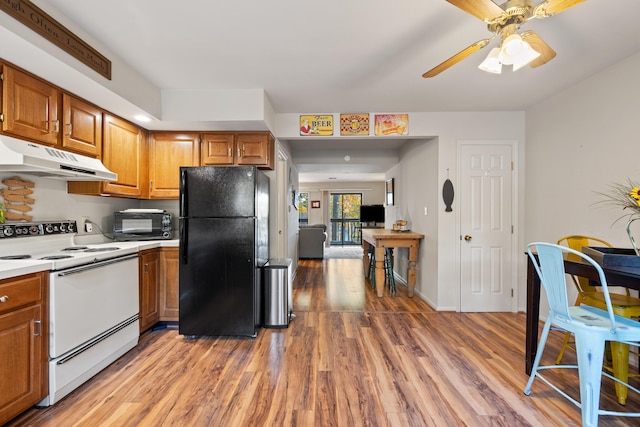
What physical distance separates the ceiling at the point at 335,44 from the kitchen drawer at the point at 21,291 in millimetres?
1590

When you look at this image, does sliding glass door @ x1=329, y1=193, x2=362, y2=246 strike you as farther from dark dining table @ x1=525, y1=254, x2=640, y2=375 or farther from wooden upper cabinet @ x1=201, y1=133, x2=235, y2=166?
dark dining table @ x1=525, y1=254, x2=640, y2=375

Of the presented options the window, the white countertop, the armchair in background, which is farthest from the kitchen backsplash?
the window

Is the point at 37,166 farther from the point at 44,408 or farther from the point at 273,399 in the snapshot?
the point at 273,399

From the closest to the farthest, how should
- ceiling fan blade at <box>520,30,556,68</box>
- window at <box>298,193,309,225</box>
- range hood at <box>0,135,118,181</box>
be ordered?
ceiling fan blade at <box>520,30,556,68</box> < range hood at <box>0,135,118,181</box> < window at <box>298,193,309,225</box>

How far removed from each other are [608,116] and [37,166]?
4.33 m

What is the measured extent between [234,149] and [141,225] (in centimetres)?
126

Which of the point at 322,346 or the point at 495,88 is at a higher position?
the point at 495,88

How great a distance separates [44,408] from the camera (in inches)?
69.6

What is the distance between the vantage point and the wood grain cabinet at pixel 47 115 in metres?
1.83

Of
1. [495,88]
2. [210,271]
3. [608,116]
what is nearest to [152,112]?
[210,271]

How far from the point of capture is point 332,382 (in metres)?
2.04

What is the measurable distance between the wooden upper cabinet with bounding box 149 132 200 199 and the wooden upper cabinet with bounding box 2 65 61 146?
3.52 ft

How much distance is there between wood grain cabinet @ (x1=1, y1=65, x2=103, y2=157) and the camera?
183cm

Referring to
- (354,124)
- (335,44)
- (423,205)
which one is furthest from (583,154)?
(335,44)
